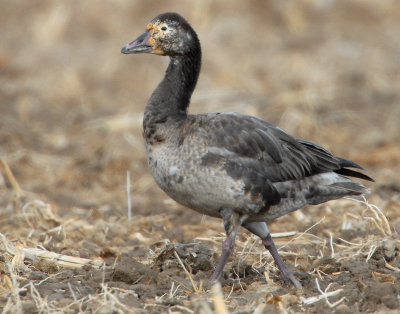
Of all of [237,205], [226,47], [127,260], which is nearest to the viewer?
[237,205]

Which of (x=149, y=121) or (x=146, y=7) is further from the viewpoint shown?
(x=146, y=7)

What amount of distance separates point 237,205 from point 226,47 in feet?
31.8

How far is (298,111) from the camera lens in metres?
11.5

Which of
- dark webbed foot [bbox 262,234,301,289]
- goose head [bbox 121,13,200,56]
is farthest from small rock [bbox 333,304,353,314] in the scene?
goose head [bbox 121,13,200,56]

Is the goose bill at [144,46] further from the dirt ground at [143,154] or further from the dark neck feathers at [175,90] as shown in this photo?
the dirt ground at [143,154]

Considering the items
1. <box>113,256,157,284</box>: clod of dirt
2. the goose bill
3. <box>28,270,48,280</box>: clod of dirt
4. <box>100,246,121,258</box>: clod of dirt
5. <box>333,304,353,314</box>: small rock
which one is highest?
the goose bill

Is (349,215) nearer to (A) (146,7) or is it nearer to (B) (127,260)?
(B) (127,260)

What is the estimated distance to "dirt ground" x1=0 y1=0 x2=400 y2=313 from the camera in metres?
5.26

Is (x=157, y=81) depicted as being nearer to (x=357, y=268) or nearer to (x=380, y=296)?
(x=357, y=268)

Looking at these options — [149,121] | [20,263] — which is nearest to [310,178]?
[149,121]

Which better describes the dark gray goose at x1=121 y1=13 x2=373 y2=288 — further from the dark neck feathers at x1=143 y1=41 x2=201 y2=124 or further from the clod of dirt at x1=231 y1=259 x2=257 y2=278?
the clod of dirt at x1=231 y1=259 x2=257 y2=278

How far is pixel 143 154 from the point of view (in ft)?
34.3

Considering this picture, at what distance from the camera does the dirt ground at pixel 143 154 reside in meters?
5.26

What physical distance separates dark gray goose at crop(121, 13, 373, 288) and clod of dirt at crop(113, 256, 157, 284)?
1.69 ft
